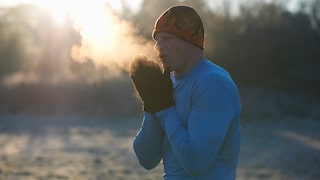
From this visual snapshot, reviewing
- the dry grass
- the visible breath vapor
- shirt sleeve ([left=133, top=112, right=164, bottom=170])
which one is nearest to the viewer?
shirt sleeve ([left=133, top=112, right=164, bottom=170])

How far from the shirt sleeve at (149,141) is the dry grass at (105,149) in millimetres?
7587

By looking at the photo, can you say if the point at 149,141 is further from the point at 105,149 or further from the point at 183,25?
the point at 105,149

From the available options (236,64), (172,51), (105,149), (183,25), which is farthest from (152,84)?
(236,64)

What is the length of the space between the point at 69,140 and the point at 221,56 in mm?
10064

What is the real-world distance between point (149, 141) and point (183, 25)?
56 centimetres

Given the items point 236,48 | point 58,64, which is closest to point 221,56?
point 236,48

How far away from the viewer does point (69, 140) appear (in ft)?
53.6

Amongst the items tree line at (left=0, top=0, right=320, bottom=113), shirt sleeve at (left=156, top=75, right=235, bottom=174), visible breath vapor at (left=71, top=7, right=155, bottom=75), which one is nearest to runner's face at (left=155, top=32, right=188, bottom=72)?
shirt sleeve at (left=156, top=75, right=235, bottom=174)

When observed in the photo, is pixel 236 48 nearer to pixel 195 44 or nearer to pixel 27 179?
pixel 27 179

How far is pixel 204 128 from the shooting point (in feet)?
8.14

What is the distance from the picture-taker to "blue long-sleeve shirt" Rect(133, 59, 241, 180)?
8.18 ft

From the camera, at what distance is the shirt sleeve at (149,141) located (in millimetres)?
2789

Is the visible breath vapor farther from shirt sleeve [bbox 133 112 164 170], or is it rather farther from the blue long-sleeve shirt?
the blue long-sleeve shirt

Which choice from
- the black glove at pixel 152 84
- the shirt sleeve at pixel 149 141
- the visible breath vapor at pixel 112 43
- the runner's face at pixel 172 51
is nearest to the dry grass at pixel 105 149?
the visible breath vapor at pixel 112 43
